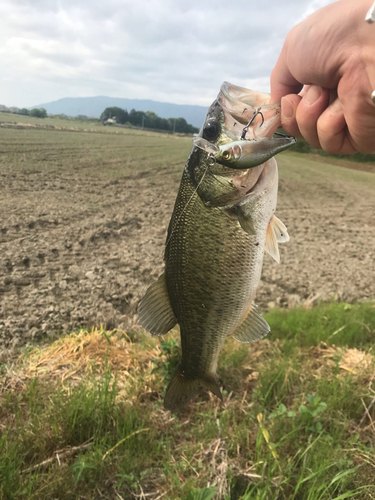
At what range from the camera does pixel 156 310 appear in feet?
6.32

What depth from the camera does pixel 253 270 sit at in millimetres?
1831

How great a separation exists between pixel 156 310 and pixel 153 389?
2.10 metres

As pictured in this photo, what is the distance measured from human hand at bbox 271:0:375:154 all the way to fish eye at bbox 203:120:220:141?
0.33 m

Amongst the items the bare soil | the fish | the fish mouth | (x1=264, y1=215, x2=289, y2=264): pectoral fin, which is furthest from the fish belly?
the bare soil

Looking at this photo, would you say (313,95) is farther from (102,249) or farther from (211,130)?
(102,249)

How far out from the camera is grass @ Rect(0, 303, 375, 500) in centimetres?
270

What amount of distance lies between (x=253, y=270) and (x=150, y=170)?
60.2ft

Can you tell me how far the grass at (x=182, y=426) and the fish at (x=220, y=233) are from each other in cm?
143

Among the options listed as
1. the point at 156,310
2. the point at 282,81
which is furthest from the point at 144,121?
the point at 156,310

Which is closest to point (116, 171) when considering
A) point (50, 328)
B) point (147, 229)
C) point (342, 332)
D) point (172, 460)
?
point (147, 229)

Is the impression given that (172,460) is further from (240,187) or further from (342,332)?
(342,332)

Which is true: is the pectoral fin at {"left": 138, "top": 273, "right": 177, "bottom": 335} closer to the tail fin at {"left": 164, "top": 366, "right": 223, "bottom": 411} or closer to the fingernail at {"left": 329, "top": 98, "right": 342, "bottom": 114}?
the tail fin at {"left": 164, "top": 366, "right": 223, "bottom": 411}

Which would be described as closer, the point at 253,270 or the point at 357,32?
the point at 357,32

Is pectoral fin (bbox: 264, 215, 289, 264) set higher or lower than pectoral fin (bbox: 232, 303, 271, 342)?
higher
